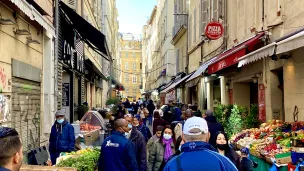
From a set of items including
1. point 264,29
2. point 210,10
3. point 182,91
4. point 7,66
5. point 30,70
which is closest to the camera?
point 7,66

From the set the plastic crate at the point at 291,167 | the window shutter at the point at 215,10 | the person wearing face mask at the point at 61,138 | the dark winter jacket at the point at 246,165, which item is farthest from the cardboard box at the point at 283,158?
the window shutter at the point at 215,10

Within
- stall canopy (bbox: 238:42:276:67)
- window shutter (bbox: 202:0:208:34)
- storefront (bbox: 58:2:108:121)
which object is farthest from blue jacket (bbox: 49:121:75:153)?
window shutter (bbox: 202:0:208:34)

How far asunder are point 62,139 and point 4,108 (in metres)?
1.33

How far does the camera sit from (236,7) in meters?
16.1

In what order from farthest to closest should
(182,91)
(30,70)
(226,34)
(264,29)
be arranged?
1. (182,91)
2. (226,34)
3. (264,29)
4. (30,70)

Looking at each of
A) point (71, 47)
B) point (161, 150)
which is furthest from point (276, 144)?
point (71, 47)

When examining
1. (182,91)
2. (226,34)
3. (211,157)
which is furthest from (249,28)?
(182,91)

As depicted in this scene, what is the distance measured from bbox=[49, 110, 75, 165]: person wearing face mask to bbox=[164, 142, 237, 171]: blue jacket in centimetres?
561

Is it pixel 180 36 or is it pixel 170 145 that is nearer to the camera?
pixel 170 145

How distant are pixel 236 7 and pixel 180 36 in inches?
732

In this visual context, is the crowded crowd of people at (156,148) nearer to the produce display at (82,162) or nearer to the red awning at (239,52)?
the produce display at (82,162)

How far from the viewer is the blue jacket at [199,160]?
3115 mm

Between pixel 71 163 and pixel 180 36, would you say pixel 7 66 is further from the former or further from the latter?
pixel 180 36

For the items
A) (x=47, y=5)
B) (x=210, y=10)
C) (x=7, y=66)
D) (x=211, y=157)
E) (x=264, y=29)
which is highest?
(x=210, y=10)
